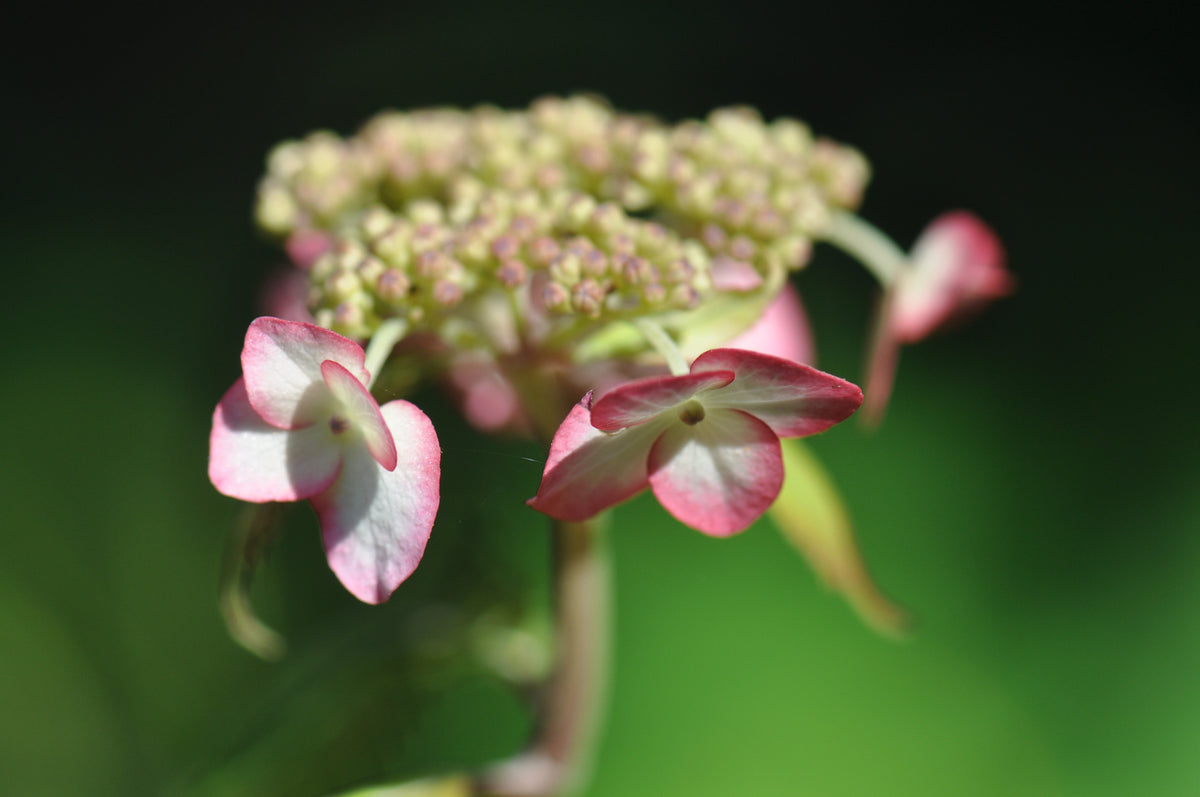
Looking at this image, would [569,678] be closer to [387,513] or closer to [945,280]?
[387,513]

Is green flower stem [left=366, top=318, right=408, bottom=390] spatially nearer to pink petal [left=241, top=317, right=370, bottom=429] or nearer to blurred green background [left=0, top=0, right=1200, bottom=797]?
pink petal [left=241, top=317, right=370, bottom=429]

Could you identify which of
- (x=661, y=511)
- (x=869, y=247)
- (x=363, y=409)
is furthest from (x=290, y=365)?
(x=661, y=511)

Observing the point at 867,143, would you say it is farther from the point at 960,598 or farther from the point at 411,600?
the point at 411,600

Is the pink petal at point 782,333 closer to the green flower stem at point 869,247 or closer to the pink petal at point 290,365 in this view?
the green flower stem at point 869,247

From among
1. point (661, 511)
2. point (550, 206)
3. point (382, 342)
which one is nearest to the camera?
point (382, 342)

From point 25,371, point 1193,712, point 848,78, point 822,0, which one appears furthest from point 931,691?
point 25,371

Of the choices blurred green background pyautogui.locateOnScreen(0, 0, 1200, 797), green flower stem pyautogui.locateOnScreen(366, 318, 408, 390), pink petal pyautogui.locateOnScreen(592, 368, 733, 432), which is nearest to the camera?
pink petal pyautogui.locateOnScreen(592, 368, 733, 432)

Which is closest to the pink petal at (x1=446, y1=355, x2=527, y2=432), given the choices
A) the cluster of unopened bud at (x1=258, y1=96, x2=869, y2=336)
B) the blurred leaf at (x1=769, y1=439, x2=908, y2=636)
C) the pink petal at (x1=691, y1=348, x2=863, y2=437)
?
the cluster of unopened bud at (x1=258, y1=96, x2=869, y2=336)
